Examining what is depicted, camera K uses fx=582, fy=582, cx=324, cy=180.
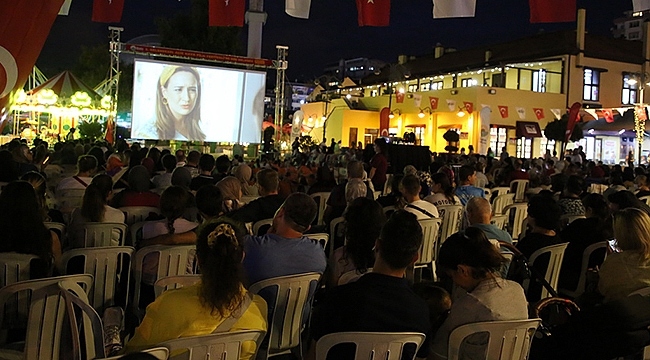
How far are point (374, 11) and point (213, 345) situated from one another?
7.69 meters

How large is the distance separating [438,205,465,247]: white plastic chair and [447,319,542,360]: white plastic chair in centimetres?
355

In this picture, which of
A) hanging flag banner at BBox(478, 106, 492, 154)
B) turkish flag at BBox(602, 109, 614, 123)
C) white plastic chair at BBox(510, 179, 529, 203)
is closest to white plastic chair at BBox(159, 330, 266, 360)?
white plastic chair at BBox(510, 179, 529, 203)

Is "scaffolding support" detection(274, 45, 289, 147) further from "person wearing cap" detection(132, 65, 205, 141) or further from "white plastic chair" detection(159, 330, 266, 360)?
"white plastic chair" detection(159, 330, 266, 360)

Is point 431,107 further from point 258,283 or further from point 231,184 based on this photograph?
point 258,283

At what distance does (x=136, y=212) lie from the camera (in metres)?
5.57

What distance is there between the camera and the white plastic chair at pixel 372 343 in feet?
7.28

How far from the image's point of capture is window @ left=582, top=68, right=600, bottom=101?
25.6 meters

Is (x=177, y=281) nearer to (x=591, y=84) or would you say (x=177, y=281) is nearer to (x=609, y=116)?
(x=609, y=116)

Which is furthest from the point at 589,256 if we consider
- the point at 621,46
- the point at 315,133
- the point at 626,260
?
the point at 315,133

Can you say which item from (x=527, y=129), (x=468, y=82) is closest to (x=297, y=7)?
(x=527, y=129)

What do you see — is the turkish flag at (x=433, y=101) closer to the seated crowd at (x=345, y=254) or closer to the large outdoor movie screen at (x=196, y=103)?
the large outdoor movie screen at (x=196, y=103)

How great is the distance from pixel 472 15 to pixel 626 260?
5.44 m

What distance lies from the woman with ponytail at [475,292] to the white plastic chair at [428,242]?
2370 millimetres

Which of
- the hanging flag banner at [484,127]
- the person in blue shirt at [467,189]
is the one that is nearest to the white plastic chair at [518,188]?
the person in blue shirt at [467,189]
